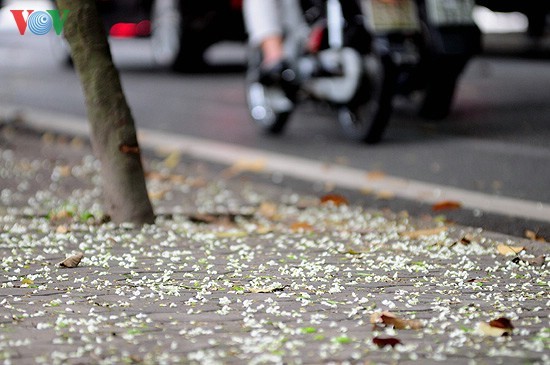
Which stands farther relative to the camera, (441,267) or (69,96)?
(69,96)

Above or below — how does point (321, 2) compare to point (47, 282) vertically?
above

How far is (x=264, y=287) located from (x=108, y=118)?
71.4 inches

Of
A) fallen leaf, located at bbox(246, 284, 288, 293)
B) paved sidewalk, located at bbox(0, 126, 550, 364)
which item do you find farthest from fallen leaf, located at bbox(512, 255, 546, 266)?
fallen leaf, located at bbox(246, 284, 288, 293)

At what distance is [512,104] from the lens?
1169cm

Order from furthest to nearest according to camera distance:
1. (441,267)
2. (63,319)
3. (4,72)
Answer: (4,72) < (441,267) < (63,319)

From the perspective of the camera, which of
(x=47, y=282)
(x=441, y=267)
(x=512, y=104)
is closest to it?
(x=47, y=282)

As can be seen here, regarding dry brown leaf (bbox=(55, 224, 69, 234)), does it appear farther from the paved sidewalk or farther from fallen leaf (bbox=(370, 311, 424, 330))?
fallen leaf (bbox=(370, 311, 424, 330))

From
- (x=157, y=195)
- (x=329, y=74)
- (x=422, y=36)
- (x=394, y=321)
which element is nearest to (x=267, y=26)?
(x=329, y=74)

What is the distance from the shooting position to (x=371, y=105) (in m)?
9.43

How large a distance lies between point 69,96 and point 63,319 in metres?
10.1

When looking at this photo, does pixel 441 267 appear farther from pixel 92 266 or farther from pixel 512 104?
pixel 512 104

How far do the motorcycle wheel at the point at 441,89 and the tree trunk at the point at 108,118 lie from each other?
4.49m

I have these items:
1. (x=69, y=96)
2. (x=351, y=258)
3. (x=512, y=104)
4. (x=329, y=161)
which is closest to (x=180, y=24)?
(x=69, y=96)

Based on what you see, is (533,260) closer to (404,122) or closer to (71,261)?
(71,261)
